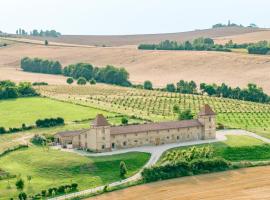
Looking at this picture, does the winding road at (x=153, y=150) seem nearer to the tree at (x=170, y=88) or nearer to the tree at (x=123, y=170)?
the tree at (x=123, y=170)

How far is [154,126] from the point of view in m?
90.1

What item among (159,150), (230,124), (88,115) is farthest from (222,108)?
(159,150)

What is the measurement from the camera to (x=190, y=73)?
7096 inches

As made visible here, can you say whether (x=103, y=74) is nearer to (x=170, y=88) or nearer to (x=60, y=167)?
(x=170, y=88)

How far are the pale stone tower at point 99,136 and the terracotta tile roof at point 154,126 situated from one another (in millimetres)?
1472

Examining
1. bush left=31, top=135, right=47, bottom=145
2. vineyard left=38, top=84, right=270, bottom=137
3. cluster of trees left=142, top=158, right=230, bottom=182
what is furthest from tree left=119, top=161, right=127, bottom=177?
vineyard left=38, top=84, right=270, bottom=137

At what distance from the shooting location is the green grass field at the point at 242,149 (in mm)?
85562

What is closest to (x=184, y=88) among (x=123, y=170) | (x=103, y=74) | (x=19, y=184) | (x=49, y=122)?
(x=103, y=74)

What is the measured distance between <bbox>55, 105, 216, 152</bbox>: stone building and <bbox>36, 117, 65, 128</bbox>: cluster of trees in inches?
452

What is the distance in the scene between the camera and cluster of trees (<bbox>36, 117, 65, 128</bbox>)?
100m

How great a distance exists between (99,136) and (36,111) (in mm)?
32511

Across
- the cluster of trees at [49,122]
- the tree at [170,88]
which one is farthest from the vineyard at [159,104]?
the cluster of trees at [49,122]

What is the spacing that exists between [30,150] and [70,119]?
21934 millimetres

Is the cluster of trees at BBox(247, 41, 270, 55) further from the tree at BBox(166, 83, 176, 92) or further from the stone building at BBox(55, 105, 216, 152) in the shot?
the stone building at BBox(55, 105, 216, 152)
